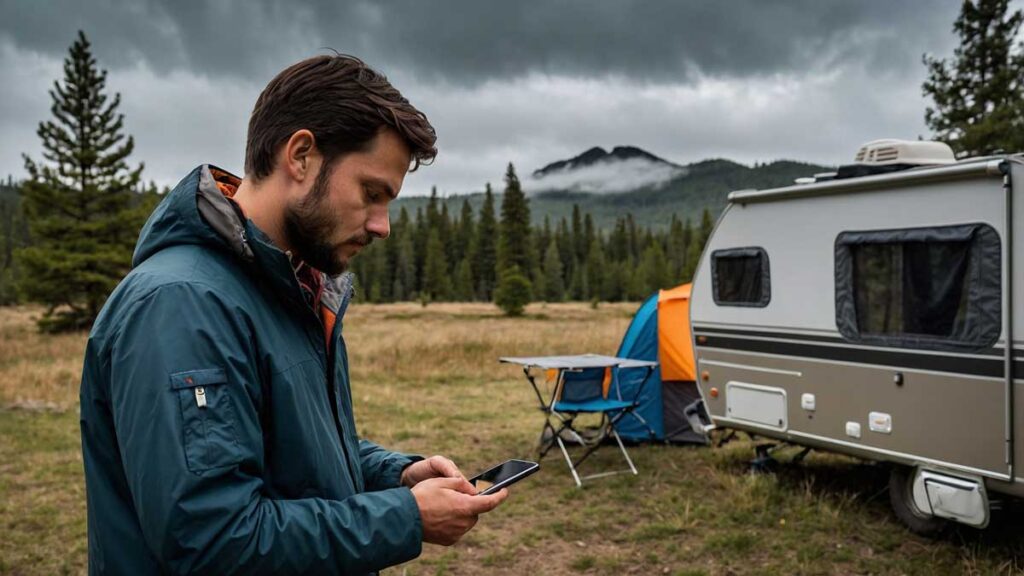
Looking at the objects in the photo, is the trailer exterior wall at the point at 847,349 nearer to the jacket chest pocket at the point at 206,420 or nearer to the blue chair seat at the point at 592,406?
the blue chair seat at the point at 592,406

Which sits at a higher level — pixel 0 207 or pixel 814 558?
pixel 0 207

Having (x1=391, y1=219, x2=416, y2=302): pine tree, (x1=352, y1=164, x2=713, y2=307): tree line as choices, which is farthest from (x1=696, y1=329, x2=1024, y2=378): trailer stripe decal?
(x1=391, y1=219, x2=416, y2=302): pine tree

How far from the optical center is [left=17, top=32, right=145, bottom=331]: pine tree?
26.1 m

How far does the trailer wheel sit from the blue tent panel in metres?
3.08

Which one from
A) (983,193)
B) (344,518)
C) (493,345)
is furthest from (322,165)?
(493,345)

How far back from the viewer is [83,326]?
2798cm

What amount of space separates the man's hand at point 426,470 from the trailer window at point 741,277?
17.0 feet

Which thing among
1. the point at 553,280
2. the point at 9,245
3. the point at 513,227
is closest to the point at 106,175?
the point at 513,227

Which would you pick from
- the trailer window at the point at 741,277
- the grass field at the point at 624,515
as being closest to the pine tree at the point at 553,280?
the grass field at the point at 624,515

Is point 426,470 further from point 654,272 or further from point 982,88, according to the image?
point 654,272

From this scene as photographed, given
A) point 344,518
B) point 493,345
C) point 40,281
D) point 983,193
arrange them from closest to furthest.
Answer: point 344,518 < point 983,193 < point 493,345 < point 40,281

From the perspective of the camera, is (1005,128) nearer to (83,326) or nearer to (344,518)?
(344,518)

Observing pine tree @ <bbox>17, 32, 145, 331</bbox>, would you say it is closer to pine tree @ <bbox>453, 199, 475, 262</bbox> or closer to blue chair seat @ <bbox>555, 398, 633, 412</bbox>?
blue chair seat @ <bbox>555, 398, 633, 412</bbox>

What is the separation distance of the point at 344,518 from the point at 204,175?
0.79m
